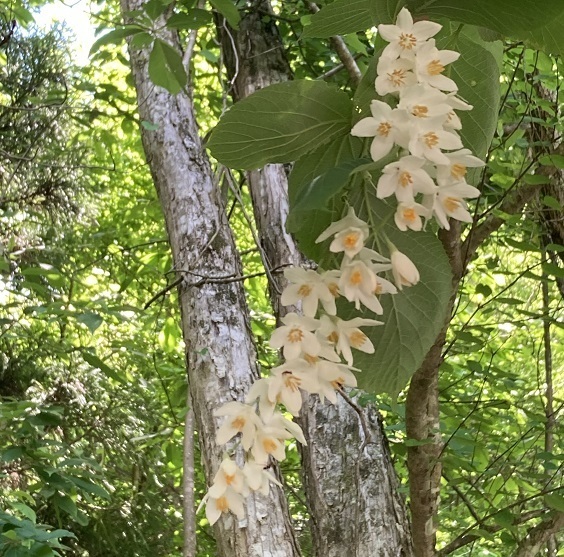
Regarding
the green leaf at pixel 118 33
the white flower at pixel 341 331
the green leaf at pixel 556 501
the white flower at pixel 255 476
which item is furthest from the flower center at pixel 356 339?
the green leaf at pixel 556 501

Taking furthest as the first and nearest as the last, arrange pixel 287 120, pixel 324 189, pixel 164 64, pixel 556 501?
pixel 556 501
pixel 164 64
pixel 287 120
pixel 324 189

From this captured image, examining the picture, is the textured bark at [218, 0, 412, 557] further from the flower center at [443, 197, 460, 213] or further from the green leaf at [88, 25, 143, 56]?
the flower center at [443, 197, 460, 213]

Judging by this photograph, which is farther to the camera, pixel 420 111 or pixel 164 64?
pixel 164 64

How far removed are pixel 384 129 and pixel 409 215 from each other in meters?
0.04

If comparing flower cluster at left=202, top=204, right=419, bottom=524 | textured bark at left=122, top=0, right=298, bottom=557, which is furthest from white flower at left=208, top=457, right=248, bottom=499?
textured bark at left=122, top=0, right=298, bottom=557

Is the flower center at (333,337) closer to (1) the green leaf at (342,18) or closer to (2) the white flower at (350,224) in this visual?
(2) the white flower at (350,224)

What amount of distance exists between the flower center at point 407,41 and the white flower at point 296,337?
0.13 m

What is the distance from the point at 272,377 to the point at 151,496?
9.52 feet

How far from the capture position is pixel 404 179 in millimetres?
290

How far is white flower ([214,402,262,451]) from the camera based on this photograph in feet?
1.21

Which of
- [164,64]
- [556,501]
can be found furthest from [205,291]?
[556,501]

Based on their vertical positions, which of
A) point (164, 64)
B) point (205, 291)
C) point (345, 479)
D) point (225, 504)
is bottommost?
point (225, 504)

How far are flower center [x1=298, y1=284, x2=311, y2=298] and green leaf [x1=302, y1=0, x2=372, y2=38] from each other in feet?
0.59

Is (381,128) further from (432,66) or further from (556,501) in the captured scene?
(556,501)
